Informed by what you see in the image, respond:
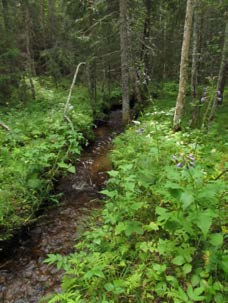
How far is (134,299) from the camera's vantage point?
8.66 feet

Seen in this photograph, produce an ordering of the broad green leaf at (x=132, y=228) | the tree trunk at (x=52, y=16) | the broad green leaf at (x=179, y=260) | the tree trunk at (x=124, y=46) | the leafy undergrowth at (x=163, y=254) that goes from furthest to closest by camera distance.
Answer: the tree trunk at (x=52, y=16) → the tree trunk at (x=124, y=46) → the broad green leaf at (x=132, y=228) → the broad green leaf at (x=179, y=260) → the leafy undergrowth at (x=163, y=254)

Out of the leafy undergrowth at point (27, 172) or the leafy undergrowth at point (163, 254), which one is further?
the leafy undergrowth at point (27, 172)

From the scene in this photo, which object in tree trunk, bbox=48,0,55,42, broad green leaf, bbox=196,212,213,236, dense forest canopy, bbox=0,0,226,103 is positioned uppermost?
tree trunk, bbox=48,0,55,42

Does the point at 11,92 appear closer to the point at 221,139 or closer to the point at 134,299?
the point at 221,139

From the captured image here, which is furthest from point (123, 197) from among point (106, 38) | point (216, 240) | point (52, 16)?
point (52, 16)

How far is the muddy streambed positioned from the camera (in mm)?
3914

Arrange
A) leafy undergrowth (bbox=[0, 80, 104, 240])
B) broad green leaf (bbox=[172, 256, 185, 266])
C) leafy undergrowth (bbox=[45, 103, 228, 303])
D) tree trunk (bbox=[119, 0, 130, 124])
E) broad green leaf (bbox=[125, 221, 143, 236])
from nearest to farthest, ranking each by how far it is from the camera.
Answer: leafy undergrowth (bbox=[45, 103, 228, 303]) → broad green leaf (bbox=[172, 256, 185, 266]) → broad green leaf (bbox=[125, 221, 143, 236]) → leafy undergrowth (bbox=[0, 80, 104, 240]) → tree trunk (bbox=[119, 0, 130, 124])

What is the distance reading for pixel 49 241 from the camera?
4.89 m

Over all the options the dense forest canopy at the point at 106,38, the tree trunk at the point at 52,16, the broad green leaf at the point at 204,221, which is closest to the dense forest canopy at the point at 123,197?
the broad green leaf at the point at 204,221

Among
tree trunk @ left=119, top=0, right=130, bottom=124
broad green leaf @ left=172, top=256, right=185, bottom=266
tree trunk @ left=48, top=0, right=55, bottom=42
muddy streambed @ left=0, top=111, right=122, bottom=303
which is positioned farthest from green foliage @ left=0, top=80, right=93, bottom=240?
tree trunk @ left=48, top=0, right=55, bottom=42

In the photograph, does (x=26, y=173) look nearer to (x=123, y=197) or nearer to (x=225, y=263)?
(x=123, y=197)

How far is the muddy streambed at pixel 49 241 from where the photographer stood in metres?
3.91

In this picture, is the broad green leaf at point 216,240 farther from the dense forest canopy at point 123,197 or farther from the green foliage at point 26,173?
the green foliage at point 26,173

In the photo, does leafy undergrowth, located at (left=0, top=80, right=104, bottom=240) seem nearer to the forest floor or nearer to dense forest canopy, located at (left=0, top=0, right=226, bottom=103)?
the forest floor
